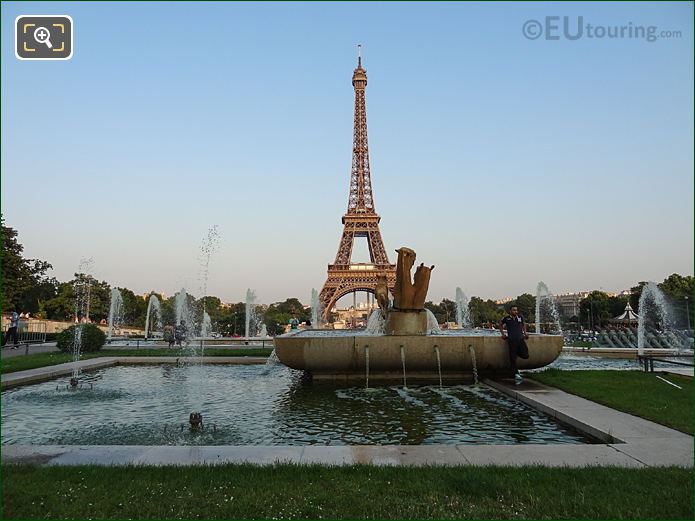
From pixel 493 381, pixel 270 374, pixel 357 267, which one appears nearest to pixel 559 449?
pixel 493 381

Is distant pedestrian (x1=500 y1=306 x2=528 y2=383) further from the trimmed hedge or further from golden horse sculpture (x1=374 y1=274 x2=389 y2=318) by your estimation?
the trimmed hedge

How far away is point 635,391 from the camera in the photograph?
10.6 m

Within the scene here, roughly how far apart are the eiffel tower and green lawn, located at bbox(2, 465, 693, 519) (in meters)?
58.4

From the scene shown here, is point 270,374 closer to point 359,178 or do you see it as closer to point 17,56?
point 17,56

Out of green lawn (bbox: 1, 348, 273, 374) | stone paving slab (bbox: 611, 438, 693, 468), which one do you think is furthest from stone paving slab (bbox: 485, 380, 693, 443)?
green lawn (bbox: 1, 348, 273, 374)

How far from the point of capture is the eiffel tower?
221 feet

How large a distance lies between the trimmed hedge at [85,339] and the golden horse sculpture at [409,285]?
14.3m

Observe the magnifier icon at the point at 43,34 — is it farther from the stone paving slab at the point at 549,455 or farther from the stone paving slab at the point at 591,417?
the stone paving slab at the point at 591,417

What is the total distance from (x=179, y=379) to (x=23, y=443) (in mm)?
6892

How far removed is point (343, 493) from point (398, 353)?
26.7 ft

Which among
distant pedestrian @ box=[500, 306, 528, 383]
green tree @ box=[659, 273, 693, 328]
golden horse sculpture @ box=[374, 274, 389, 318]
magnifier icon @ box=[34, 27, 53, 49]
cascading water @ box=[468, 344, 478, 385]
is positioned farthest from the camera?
green tree @ box=[659, 273, 693, 328]

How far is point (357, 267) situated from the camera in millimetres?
69688

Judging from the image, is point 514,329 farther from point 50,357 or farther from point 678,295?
point 678,295

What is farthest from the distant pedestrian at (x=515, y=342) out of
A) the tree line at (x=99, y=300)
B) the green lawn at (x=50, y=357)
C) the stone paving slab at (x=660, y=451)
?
the tree line at (x=99, y=300)
